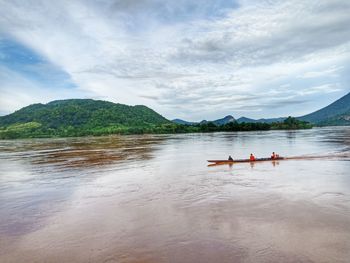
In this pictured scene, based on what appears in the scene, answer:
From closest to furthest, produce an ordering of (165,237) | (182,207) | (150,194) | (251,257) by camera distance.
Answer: (251,257), (165,237), (182,207), (150,194)

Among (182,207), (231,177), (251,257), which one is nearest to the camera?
(251,257)

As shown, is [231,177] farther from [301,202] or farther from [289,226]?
[289,226]

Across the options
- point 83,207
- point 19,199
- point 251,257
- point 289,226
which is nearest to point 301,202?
point 289,226

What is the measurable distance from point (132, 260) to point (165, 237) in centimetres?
264

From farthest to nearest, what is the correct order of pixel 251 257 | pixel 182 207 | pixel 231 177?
pixel 231 177
pixel 182 207
pixel 251 257

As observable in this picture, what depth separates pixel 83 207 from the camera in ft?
67.8

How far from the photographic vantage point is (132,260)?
40.2 feet

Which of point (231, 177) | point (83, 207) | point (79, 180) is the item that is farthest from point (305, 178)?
point (79, 180)

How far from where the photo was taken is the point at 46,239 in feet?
48.9

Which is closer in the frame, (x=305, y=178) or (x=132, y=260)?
(x=132, y=260)

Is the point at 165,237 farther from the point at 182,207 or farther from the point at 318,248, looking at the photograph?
the point at 318,248

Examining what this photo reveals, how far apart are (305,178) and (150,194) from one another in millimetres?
15123

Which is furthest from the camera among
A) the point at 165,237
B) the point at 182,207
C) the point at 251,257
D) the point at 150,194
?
the point at 150,194

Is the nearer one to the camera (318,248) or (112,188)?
(318,248)
